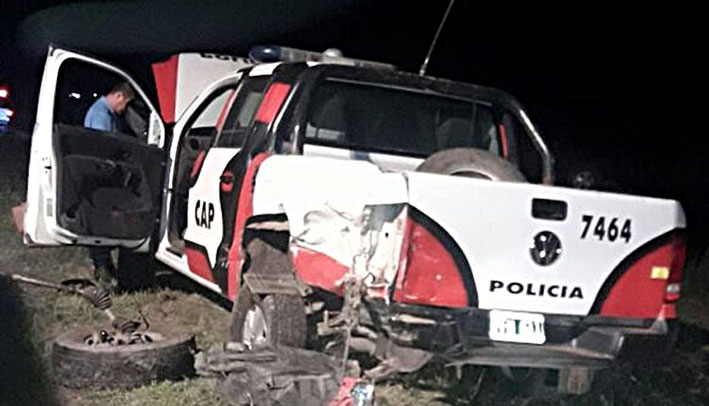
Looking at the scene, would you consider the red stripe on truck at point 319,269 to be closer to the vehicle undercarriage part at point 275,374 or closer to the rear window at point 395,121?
the vehicle undercarriage part at point 275,374

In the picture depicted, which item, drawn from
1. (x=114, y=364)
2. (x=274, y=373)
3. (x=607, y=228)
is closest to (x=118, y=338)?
(x=114, y=364)

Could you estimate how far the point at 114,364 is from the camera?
6391 millimetres

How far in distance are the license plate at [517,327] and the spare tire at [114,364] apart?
2159mm

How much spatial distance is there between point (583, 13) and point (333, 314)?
54.7 feet

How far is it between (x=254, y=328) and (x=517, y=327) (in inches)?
62.7

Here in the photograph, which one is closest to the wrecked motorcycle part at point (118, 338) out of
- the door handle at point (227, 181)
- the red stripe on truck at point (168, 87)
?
the door handle at point (227, 181)

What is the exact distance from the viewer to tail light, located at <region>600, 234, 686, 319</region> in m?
5.70

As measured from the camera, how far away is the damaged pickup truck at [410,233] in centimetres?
523

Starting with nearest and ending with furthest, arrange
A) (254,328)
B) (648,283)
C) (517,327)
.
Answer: (517,327) < (648,283) < (254,328)

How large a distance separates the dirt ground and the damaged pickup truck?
53 centimetres

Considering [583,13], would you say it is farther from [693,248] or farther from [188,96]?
[188,96]

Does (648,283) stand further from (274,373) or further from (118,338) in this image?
(118,338)

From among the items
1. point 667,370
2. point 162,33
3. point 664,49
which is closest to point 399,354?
point 667,370

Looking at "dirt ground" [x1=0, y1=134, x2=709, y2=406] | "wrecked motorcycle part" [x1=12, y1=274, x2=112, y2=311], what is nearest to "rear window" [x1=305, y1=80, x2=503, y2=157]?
"dirt ground" [x1=0, y1=134, x2=709, y2=406]
